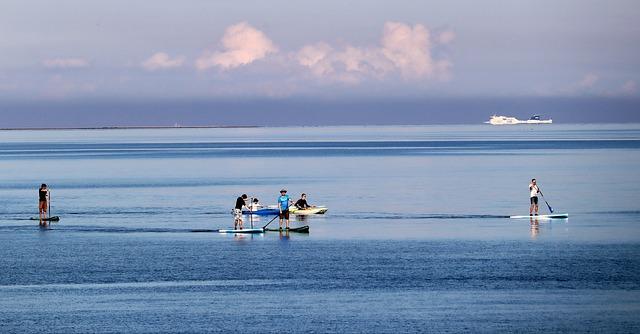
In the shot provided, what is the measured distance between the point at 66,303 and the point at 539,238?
2515 centimetres

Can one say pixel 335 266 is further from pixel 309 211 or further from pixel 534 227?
pixel 309 211

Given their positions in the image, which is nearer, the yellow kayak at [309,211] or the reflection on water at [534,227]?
the reflection on water at [534,227]

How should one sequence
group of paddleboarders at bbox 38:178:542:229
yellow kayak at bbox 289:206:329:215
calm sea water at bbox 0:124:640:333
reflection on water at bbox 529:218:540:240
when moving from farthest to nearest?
yellow kayak at bbox 289:206:329:215 → group of paddleboarders at bbox 38:178:542:229 → reflection on water at bbox 529:218:540:240 → calm sea water at bbox 0:124:640:333

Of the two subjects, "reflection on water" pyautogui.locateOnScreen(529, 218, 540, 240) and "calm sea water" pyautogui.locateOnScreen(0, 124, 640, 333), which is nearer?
"calm sea water" pyautogui.locateOnScreen(0, 124, 640, 333)

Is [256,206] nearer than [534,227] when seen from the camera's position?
No

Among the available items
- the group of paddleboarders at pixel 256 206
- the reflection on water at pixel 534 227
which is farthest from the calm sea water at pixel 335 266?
the group of paddleboarders at pixel 256 206

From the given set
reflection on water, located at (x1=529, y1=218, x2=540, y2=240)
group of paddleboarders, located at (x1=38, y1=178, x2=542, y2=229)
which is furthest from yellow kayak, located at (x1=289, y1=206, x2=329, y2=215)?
reflection on water, located at (x1=529, y1=218, x2=540, y2=240)

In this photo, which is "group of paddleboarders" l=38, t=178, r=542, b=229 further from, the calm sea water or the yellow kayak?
the calm sea water

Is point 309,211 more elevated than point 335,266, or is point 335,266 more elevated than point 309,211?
point 309,211

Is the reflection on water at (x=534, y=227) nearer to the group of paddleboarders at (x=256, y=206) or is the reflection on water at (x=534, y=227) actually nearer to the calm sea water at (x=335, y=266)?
the calm sea water at (x=335, y=266)

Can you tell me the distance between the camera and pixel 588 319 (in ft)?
106

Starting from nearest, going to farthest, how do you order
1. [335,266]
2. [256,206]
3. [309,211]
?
[335,266] < [309,211] < [256,206]

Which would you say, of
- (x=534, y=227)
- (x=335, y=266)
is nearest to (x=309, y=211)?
(x=534, y=227)

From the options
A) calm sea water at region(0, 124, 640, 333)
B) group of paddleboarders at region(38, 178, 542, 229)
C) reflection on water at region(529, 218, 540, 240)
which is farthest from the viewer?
group of paddleboarders at region(38, 178, 542, 229)
